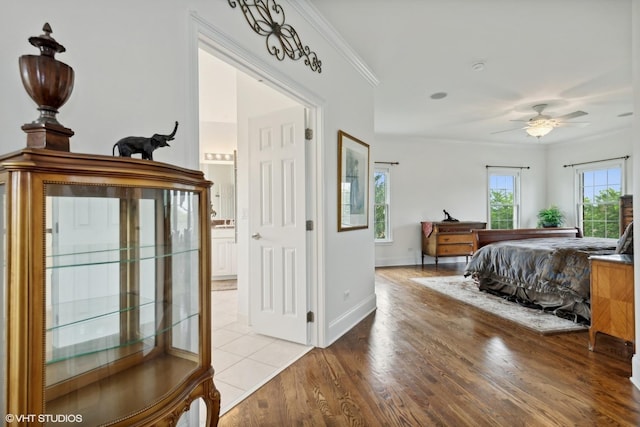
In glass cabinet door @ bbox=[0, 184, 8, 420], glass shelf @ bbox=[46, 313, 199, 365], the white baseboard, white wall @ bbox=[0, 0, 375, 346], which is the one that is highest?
white wall @ bbox=[0, 0, 375, 346]

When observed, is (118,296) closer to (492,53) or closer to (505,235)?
(492,53)

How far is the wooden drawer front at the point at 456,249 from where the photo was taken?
6.49m

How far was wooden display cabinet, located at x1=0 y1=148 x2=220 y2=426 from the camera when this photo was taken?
71 centimetres

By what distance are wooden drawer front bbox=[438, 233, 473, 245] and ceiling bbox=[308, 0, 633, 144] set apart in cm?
233

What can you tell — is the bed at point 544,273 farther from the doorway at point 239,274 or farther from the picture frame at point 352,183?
the doorway at point 239,274

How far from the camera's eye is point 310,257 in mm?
2768

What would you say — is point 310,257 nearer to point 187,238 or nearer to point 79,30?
point 187,238

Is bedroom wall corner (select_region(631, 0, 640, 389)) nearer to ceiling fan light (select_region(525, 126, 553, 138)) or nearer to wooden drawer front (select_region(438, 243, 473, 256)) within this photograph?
ceiling fan light (select_region(525, 126, 553, 138))

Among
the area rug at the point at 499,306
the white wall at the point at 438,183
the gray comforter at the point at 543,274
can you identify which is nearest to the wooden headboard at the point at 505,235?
the gray comforter at the point at 543,274

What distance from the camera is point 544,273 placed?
365 centimetres

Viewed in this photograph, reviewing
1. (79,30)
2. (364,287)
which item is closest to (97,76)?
(79,30)

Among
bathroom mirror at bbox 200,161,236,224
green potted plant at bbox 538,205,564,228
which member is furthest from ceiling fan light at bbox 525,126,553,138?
bathroom mirror at bbox 200,161,236,224

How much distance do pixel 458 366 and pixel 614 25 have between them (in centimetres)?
313

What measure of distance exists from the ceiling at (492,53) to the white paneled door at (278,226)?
0.80 metres
